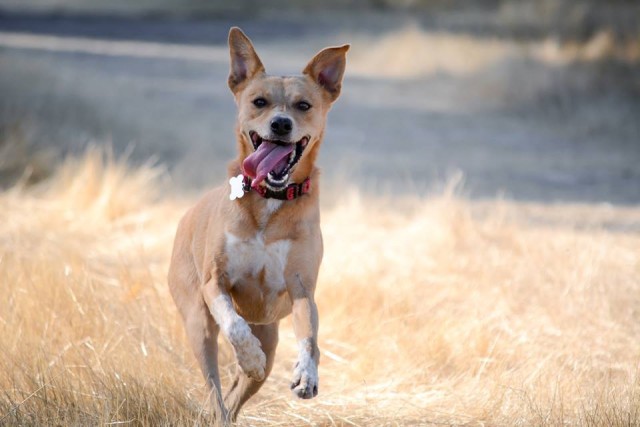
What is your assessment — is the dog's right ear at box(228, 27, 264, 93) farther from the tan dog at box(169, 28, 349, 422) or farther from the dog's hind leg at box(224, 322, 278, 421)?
the dog's hind leg at box(224, 322, 278, 421)

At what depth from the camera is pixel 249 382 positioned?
5.02 m

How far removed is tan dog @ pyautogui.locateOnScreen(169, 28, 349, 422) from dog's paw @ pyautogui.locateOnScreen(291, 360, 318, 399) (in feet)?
0.38

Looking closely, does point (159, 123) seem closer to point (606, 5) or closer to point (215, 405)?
point (215, 405)

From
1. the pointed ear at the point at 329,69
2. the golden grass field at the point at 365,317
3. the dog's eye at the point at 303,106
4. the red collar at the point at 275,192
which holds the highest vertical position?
the pointed ear at the point at 329,69

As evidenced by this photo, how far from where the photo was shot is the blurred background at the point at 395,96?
11.8 metres

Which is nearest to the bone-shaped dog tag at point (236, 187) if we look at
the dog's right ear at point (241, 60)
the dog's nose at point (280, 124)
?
the dog's nose at point (280, 124)

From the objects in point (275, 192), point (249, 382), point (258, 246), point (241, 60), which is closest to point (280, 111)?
point (275, 192)

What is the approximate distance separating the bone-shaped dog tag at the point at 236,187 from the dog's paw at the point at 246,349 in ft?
2.15

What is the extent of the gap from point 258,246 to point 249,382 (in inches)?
28.5

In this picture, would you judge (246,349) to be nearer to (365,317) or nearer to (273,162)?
(273,162)

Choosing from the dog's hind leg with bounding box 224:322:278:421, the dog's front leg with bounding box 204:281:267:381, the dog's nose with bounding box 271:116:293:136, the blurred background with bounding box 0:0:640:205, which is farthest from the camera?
the blurred background with bounding box 0:0:640:205

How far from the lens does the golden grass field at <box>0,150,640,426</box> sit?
4.84m

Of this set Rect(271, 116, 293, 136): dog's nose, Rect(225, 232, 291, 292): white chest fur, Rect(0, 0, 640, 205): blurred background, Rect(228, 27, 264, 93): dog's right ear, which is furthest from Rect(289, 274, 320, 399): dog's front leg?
Rect(0, 0, 640, 205): blurred background

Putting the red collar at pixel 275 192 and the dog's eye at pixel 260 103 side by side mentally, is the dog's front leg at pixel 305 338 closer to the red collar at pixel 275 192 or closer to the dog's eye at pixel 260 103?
the red collar at pixel 275 192
